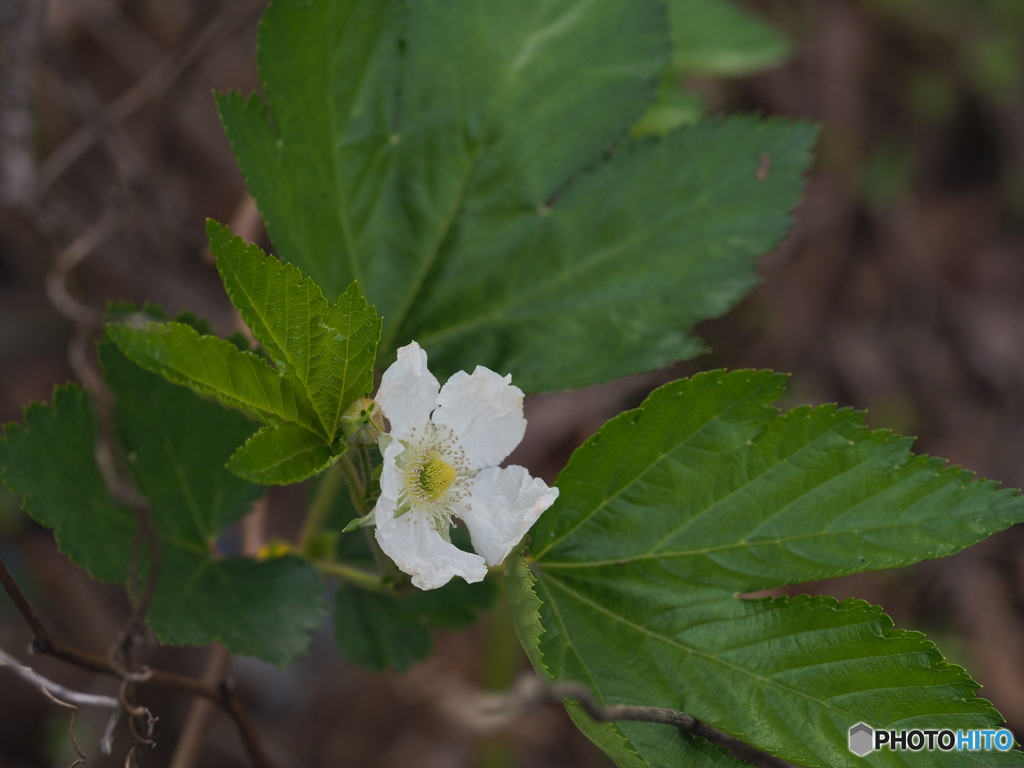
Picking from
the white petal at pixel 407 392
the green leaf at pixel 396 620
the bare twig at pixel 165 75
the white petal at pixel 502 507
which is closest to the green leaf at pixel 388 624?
the green leaf at pixel 396 620

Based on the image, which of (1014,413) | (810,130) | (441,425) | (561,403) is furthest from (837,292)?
(441,425)

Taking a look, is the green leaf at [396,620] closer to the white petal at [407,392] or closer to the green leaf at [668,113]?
the white petal at [407,392]

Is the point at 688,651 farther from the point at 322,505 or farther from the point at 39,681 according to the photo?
the point at 39,681

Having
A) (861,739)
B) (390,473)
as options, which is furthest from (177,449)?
(861,739)

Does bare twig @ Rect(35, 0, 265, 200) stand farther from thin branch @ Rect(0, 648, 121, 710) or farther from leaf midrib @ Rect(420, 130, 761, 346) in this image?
thin branch @ Rect(0, 648, 121, 710)

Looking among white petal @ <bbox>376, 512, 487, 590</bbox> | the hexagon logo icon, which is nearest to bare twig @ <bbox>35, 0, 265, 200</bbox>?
white petal @ <bbox>376, 512, 487, 590</bbox>

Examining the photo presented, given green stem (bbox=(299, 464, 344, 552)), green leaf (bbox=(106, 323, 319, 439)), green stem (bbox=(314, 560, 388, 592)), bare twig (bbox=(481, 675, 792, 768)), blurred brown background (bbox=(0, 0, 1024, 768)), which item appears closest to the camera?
bare twig (bbox=(481, 675, 792, 768))
